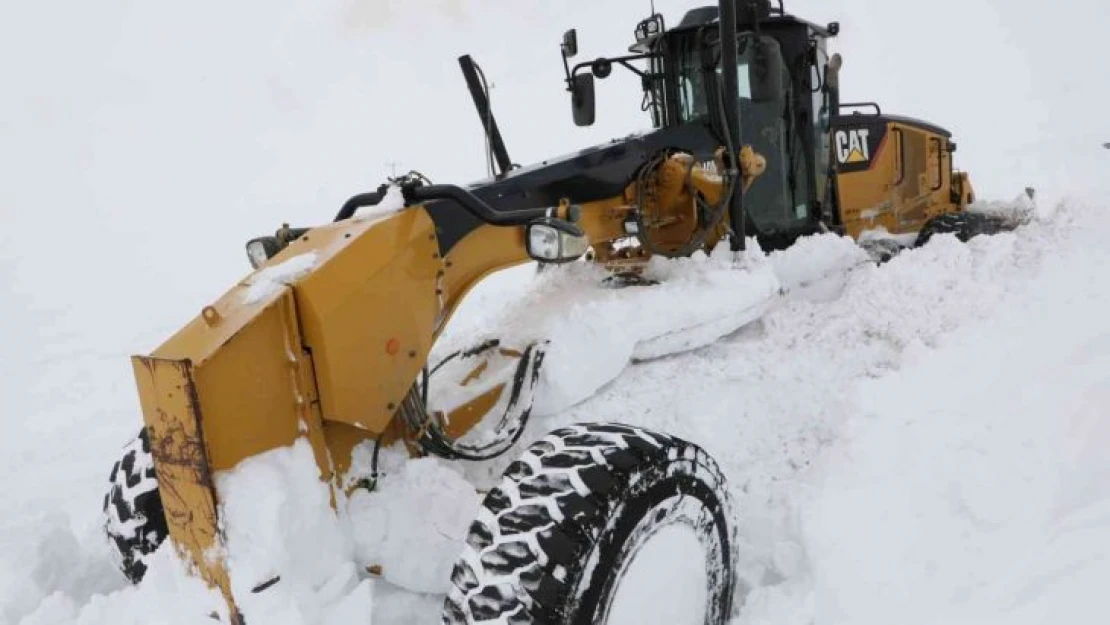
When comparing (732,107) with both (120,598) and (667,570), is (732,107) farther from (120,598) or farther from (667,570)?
(120,598)

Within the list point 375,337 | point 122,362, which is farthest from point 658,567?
point 122,362

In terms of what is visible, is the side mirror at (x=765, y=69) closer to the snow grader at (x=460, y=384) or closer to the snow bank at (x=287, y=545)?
the snow grader at (x=460, y=384)

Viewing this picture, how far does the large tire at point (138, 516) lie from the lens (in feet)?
9.11

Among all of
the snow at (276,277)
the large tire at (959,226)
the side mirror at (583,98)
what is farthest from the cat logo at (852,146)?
the snow at (276,277)

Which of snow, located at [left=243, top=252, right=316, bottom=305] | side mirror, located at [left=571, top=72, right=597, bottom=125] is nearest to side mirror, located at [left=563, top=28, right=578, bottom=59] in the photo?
side mirror, located at [left=571, top=72, right=597, bottom=125]

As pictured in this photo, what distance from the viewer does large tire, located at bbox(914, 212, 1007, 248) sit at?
673 cm

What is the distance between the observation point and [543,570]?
2.01 meters

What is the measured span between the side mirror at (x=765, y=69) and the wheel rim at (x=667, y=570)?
85.6 inches

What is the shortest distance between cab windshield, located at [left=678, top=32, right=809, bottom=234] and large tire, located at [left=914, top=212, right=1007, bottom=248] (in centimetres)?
187

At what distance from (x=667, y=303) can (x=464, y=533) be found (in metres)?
1.55

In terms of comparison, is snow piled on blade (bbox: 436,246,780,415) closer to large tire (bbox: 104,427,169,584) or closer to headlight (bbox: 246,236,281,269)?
headlight (bbox: 246,236,281,269)

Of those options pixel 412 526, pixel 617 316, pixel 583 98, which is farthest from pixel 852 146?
pixel 412 526

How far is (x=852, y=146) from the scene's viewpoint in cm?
642

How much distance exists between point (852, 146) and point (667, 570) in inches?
197
